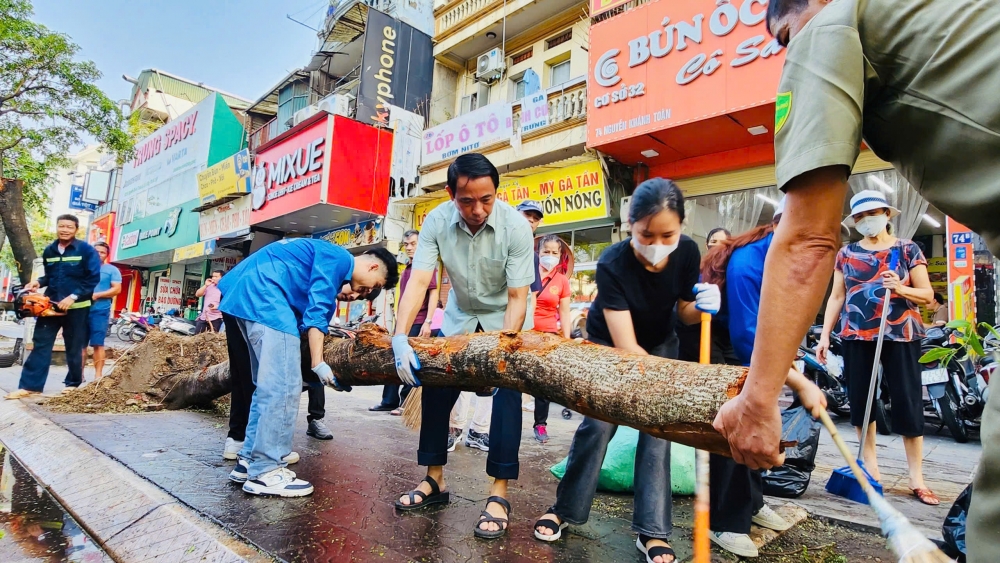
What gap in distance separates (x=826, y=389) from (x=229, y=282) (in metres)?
5.73

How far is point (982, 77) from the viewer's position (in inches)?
29.0

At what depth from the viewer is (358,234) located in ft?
44.5

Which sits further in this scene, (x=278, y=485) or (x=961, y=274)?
(x=961, y=274)

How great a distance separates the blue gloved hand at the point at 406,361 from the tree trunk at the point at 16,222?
8.63 m

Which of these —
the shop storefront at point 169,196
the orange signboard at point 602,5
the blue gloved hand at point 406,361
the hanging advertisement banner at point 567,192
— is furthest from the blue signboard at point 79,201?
the blue gloved hand at point 406,361

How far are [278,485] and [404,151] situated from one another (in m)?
10.6

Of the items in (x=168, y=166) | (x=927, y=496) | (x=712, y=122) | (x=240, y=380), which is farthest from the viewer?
(x=168, y=166)

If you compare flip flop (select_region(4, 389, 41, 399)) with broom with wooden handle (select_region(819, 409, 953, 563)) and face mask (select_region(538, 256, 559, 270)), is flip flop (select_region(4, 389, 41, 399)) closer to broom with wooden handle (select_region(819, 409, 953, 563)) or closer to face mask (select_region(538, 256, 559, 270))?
face mask (select_region(538, 256, 559, 270))

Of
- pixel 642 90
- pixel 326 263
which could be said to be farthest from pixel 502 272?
pixel 642 90

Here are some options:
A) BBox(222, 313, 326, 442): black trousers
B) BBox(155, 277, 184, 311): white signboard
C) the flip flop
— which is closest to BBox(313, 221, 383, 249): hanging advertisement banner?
the flip flop

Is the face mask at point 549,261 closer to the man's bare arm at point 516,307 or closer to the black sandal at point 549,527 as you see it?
the man's bare arm at point 516,307

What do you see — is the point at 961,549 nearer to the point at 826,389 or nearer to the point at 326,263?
the point at 326,263

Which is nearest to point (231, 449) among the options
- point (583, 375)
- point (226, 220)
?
point (583, 375)

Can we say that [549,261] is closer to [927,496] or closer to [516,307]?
[516,307]
